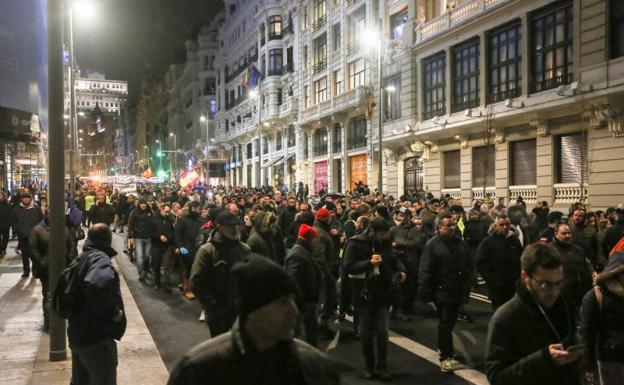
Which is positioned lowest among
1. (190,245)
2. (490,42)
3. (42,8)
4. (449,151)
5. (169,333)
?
(169,333)

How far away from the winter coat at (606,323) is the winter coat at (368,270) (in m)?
2.61

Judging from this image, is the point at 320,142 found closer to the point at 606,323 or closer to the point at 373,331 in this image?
the point at 373,331

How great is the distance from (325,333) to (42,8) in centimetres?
3978

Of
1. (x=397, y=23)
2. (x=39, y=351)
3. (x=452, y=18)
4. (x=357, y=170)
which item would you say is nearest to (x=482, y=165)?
(x=452, y=18)

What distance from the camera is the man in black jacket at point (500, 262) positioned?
24.7 feet

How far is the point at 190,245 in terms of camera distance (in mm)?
11805

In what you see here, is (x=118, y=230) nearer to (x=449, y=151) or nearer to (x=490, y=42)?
(x=449, y=151)

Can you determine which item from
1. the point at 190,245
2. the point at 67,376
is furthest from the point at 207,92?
the point at 67,376

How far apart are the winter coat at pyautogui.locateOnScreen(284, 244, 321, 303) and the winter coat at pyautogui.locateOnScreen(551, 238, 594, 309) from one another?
110 inches

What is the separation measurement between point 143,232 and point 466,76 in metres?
19.2

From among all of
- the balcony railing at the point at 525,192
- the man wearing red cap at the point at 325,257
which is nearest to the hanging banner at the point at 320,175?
the balcony railing at the point at 525,192

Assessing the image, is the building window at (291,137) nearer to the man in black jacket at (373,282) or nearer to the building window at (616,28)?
the building window at (616,28)

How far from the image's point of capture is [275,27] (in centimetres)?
5350

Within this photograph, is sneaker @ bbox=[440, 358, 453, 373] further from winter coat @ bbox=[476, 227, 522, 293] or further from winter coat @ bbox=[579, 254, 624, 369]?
winter coat @ bbox=[579, 254, 624, 369]
